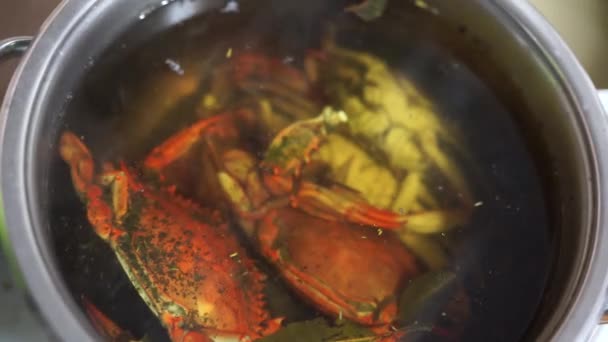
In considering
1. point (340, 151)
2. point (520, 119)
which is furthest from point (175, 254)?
point (520, 119)

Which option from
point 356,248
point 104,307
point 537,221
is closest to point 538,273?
point 537,221

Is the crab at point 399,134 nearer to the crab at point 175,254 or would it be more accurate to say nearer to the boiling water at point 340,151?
the boiling water at point 340,151

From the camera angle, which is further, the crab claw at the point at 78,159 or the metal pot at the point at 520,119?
the crab claw at the point at 78,159

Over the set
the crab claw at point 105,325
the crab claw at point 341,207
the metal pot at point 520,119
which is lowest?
the crab claw at point 105,325

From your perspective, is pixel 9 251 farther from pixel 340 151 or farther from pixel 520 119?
pixel 520 119

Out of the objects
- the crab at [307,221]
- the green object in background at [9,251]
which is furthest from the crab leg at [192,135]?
the green object in background at [9,251]

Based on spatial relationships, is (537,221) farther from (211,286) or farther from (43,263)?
(43,263)

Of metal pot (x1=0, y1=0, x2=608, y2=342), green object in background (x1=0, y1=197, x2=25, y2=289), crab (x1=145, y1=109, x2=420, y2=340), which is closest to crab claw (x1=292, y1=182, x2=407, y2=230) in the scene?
crab (x1=145, y1=109, x2=420, y2=340)

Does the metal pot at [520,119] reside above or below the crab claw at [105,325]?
above
